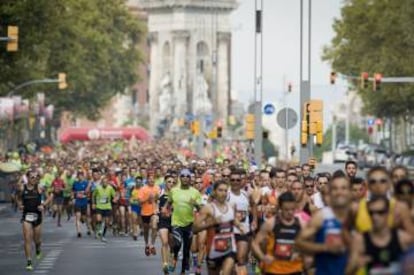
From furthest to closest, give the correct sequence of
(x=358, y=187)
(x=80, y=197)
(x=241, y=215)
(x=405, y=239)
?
(x=80, y=197) < (x=241, y=215) < (x=358, y=187) < (x=405, y=239)

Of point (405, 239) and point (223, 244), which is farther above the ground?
point (405, 239)

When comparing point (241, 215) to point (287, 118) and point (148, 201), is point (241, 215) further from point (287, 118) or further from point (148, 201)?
point (287, 118)

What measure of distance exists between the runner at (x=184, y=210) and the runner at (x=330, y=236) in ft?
40.3

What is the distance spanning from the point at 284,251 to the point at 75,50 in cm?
8546

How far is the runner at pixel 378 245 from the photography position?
15.5 m

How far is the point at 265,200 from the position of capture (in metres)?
28.1

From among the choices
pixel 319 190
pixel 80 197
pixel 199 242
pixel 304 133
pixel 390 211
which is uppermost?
pixel 304 133

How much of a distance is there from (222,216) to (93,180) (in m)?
22.3

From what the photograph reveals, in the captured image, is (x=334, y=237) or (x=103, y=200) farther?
(x=103, y=200)

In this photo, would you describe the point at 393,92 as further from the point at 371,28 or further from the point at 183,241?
the point at 183,241

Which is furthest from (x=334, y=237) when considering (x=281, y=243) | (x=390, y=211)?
(x=281, y=243)

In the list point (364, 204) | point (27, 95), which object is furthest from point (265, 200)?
point (27, 95)

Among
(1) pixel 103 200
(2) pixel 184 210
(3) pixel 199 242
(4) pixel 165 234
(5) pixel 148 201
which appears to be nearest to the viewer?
(2) pixel 184 210

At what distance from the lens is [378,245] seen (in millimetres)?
15578
